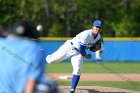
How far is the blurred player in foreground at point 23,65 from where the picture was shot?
3.75m

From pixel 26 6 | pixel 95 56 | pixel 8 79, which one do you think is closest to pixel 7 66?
pixel 8 79

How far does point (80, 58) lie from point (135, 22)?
35.5m

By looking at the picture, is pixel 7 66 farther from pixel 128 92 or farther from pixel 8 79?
pixel 128 92

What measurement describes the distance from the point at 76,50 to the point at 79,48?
17 cm

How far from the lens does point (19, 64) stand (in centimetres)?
385

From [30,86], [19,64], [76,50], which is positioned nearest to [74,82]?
[76,50]

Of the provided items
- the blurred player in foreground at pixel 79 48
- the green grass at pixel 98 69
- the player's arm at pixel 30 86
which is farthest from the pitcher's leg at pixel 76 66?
the green grass at pixel 98 69

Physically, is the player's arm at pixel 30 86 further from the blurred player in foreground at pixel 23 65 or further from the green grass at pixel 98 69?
the green grass at pixel 98 69

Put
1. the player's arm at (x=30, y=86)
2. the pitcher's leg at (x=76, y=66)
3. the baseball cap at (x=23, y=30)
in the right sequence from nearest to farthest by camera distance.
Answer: the player's arm at (x=30, y=86), the baseball cap at (x=23, y=30), the pitcher's leg at (x=76, y=66)

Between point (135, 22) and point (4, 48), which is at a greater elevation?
point (4, 48)

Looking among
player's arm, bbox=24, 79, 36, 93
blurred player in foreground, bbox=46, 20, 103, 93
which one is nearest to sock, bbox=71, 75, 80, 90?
blurred player in foreground, bbox=46, 20, 103, 93

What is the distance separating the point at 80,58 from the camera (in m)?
10.8

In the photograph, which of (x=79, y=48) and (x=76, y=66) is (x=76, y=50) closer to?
(x=79, y=48)

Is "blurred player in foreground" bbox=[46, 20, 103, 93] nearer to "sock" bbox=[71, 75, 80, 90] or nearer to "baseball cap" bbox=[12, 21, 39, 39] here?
"sock" bbox=[71, 75, 80, 90]
